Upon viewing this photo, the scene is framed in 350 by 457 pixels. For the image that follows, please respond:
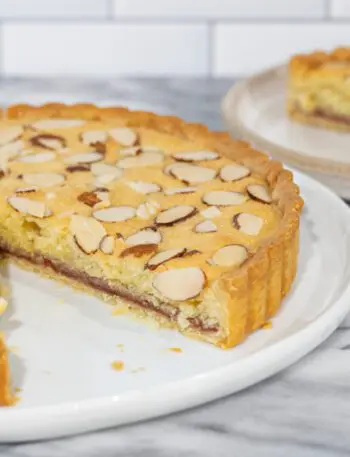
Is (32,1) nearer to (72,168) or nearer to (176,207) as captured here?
(72,168)

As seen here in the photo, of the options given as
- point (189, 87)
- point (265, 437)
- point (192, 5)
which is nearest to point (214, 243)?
point (265, 437)

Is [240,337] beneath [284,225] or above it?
beneath

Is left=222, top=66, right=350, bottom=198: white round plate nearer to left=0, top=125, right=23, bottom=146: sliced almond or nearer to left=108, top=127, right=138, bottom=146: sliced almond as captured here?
left=108, top=127, right=138, bottom=146: sliced almond

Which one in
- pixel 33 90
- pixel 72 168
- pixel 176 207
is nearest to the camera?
pixel 176 207

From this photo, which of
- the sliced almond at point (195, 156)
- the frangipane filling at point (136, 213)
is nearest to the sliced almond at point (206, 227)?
the frangipane filling at point (136, 213)

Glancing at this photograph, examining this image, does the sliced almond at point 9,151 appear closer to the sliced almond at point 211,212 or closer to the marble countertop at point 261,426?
the sliced almond at point 211,212

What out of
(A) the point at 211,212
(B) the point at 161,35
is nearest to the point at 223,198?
(A) the point at 211,212
